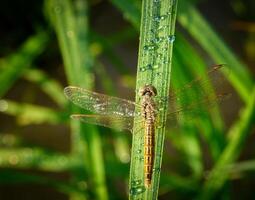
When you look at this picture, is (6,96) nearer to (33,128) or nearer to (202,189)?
(33,128)

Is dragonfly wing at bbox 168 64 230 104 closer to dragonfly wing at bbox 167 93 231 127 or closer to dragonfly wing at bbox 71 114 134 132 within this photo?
dragonfly wing at bbox 167 93 231 127

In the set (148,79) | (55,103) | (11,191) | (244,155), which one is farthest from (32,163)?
(244,155)

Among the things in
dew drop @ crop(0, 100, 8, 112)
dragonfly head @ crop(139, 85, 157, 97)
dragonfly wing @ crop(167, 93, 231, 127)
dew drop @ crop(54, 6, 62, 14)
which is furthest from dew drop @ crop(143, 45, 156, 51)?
dew drop @ crop(0, 100, 8, 112)

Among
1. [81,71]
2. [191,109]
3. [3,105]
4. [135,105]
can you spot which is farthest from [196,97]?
[3,105]

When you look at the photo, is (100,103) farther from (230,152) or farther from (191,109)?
(230,152)

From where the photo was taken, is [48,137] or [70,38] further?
[48,137]
